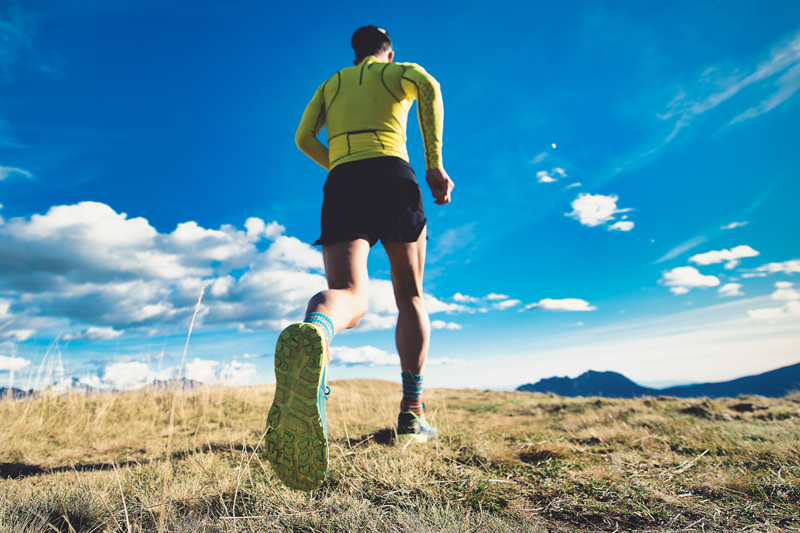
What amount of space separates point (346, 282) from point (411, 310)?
0.59m

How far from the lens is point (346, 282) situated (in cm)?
163

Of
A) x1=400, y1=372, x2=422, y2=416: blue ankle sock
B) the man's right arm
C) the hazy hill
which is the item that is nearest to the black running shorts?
the man's right arm

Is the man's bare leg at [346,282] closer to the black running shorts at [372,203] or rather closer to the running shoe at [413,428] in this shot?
the black running shorts at [372,203]

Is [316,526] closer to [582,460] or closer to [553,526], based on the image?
[553,526]

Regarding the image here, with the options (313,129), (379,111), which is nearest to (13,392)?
(313,129)

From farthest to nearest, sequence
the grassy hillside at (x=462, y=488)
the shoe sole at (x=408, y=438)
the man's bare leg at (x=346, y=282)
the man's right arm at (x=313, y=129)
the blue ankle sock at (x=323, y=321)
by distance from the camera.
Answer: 1. the man's right arm at (x=313, y=129)
2. the shoe sole at (x=408, y=438)
3. the man's bare leg at (x=346, y=282)
4. the blue ankle sock at (x=323, y=321)
5. the grassy hillside at (x=462, y=488)

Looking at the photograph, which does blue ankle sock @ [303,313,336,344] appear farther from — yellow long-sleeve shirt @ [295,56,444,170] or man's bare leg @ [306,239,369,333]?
yellow long-sleeve shirt @ [295,56,444,170]

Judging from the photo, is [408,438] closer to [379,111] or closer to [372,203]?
[372,203]

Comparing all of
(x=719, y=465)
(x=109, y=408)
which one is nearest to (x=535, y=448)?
(x=719, y=465)

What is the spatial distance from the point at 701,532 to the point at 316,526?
968 mm

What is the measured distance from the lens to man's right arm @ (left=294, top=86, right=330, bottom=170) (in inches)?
86.7

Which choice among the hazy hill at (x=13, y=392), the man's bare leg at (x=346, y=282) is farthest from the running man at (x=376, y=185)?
the hazy hill at (x=13, y=392)

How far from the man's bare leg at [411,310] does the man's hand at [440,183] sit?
23cm

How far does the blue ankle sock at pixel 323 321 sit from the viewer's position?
127 centimetres
